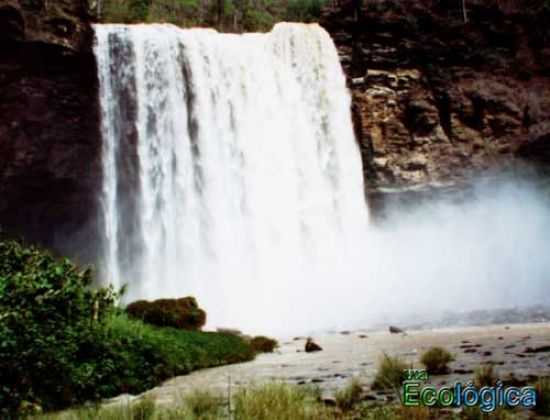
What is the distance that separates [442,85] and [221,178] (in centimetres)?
1452

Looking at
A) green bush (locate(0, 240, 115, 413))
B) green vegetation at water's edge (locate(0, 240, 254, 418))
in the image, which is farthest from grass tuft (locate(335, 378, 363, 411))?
green bush (locate(0, 240, 115, 413))

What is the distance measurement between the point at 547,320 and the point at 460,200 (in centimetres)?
1675

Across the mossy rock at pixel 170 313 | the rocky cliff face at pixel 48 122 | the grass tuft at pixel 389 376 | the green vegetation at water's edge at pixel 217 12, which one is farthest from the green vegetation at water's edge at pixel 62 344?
the green vegetation at water's edge at pixel 217 12

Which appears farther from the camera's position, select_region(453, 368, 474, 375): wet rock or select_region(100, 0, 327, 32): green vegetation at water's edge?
select_region(100, 0, 327, 32): green vegetation at water's edge

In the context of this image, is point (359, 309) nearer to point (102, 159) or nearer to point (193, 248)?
point (193, 248)

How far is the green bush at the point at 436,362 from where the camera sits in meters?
8.04

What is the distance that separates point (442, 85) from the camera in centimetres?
3428

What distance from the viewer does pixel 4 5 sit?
83.8 feet

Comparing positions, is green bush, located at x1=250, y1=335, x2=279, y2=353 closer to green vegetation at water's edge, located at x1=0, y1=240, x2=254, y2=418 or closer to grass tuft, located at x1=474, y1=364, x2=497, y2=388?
green vegetation at water's edge, located at x1=0, y1=240, x2=254, y2=418

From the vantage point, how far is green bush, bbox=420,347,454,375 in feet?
26.4

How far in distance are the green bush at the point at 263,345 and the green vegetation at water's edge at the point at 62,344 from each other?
3665 mm

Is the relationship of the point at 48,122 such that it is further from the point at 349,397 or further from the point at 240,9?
the point at 349,397

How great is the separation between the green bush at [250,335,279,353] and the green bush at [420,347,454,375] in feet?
23.8

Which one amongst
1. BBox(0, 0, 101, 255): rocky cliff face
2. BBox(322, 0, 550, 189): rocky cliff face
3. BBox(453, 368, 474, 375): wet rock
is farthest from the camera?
BBox(322, 0, 550, 189): rocky cliff face
